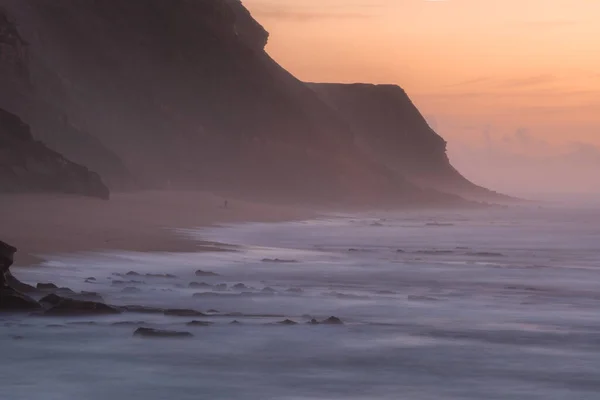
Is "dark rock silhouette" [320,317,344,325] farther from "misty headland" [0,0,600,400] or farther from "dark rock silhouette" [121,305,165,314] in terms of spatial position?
"dark rock silhouette" [121,305,165,314]

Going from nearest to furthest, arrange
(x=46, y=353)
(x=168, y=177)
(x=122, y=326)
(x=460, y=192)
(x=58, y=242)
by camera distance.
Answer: (x=46, y=353)
(x=122, y=326)
(x=58, y=242)
(x=168, y=177)
(x=460, y=192)

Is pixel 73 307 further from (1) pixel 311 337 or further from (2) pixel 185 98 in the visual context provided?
(2) pixel 185 98

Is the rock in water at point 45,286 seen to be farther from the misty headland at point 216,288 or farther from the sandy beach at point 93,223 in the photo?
the sandy beach at point 93,223

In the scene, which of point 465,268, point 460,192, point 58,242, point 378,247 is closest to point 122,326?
point 58,242

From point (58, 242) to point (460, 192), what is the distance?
142m

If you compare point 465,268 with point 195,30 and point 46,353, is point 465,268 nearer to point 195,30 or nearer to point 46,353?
point 46,353

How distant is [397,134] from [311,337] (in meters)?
151

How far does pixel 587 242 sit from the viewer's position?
4431cm

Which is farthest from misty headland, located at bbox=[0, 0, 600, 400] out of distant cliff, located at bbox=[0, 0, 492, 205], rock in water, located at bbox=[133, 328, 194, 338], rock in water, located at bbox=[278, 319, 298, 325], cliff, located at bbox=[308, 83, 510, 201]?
cliff, located at bbox=[308, 83, 510, 201]

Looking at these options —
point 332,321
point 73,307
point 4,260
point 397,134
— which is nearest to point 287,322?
point 332,321

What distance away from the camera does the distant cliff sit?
266 feet

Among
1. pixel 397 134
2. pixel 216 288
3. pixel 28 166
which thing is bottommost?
pixel 216 288

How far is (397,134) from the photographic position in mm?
163000

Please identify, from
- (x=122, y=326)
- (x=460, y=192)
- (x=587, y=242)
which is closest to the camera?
(x=122, y=326)
